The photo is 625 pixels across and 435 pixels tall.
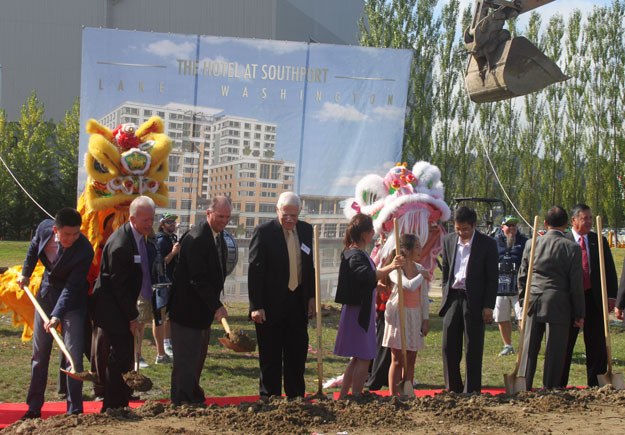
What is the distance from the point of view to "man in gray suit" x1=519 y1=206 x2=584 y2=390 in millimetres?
6418

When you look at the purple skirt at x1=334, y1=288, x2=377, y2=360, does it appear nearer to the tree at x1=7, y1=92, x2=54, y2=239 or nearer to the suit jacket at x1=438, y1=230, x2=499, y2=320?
the suit jacket at x1=438, y1=230, x2=499, y2=320

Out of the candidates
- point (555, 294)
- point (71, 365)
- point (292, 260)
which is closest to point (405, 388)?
point (292, 260)

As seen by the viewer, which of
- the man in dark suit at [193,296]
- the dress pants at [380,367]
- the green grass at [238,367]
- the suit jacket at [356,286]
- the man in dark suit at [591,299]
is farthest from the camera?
the green grass at [238,367]

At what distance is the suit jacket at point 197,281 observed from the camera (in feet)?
18.3

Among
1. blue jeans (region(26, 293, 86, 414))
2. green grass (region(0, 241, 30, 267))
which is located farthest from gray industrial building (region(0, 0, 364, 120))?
blue jeans (region(26, 293, 86, 414))

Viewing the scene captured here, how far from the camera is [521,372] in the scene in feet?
23.8

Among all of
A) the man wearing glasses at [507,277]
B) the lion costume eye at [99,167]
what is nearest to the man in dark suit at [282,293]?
the lion costume eye at [99,167]

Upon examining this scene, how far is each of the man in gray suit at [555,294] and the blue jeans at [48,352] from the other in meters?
3.43

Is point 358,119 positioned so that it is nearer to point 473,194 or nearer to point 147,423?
point 147,423

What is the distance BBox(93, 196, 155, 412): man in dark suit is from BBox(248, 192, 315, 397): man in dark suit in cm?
83

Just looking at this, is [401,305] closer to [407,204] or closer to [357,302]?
[357,302]

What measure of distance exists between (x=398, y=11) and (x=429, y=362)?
→ 17364mm

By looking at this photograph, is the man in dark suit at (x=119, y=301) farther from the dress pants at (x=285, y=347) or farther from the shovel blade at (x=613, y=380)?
the shovel blade at (x=613, y=380)

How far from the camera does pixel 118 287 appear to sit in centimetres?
548
